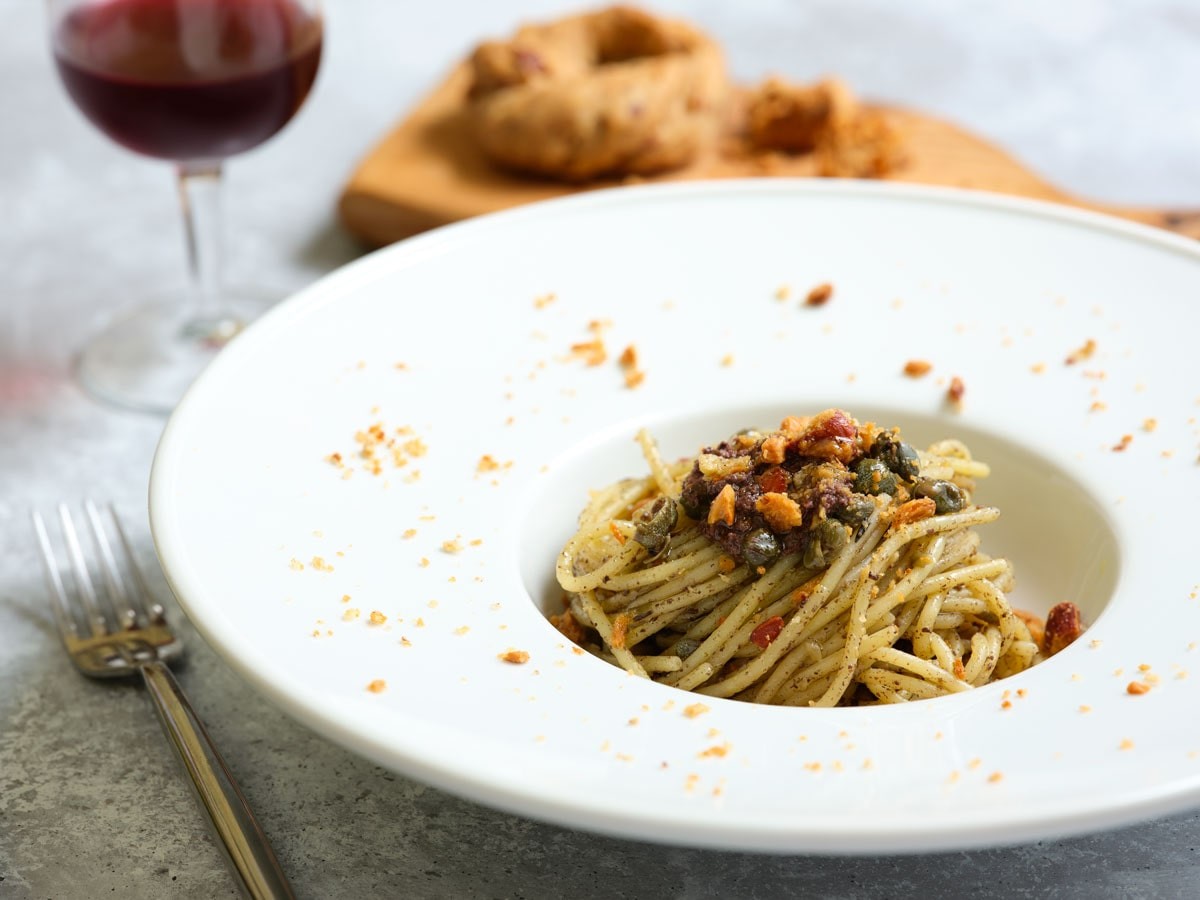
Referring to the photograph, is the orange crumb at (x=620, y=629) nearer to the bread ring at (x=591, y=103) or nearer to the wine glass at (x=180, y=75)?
the wine glass at (x=180, y=75)

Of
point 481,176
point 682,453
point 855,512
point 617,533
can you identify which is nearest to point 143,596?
point 617,533

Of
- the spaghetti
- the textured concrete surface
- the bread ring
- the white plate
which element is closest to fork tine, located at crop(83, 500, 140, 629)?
the textured concrete surface

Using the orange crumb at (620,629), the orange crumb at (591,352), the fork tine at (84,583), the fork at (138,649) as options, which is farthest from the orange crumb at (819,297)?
the fork tine at (84,583)

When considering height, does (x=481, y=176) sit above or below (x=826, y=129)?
below

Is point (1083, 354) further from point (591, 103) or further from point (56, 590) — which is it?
point (56, 590)

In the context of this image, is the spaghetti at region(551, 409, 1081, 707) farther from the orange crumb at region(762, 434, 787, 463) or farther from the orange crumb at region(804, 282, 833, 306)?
the orange crumb at region(804, 282, 833, 306)
